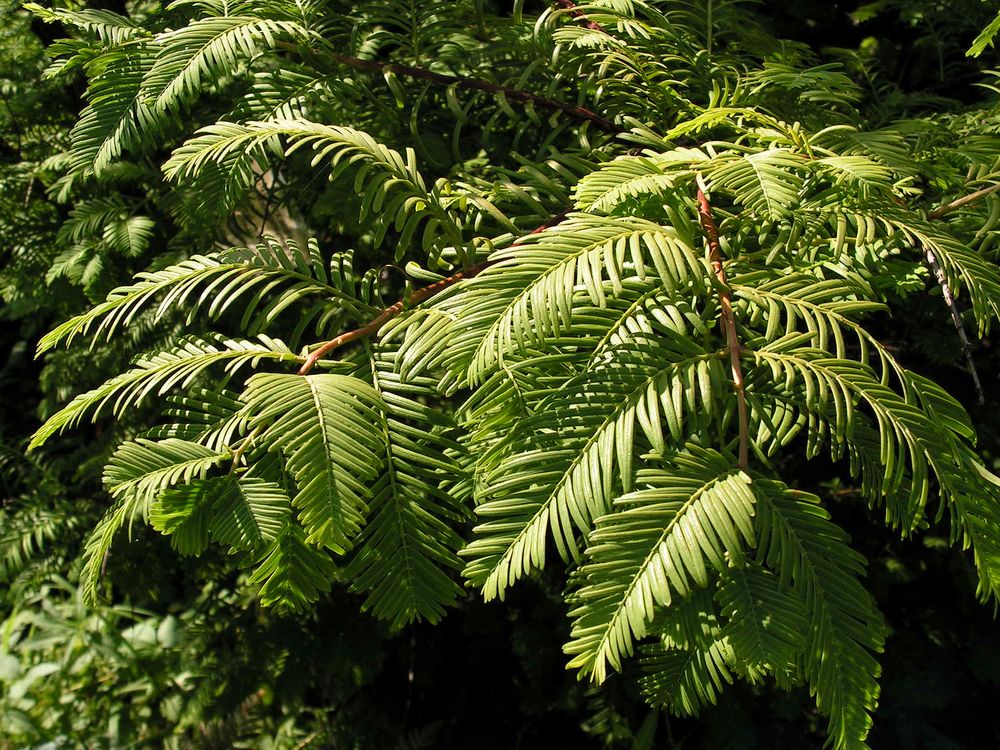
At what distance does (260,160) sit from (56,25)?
49.1 inches

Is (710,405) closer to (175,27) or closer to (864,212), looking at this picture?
(864,212)

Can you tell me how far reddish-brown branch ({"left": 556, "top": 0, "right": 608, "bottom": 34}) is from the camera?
109cm

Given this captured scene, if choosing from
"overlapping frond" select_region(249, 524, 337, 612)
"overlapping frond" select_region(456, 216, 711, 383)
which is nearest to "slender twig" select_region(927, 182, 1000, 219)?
"overlapping frond" select_region(456, 216, 711, 383)

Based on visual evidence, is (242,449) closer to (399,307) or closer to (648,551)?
(399,307)

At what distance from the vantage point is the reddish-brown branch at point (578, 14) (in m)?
1.09

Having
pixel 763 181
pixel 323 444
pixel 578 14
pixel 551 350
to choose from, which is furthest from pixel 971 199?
pixel 323 444

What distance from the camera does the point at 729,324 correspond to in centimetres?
68

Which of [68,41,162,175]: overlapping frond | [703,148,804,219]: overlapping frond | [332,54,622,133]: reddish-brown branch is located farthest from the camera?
[332,54,622,133]: reddish-brown branch

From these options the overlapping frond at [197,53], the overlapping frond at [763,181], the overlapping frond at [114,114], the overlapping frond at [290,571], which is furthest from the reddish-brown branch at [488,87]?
the overlapping frond at [290,571]

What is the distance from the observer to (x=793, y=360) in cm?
64

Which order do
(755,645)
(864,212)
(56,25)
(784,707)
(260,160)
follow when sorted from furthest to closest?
1. (56,25)
2. (784,707)
3. (260,160)
4. (864,212)
5. (755,645)

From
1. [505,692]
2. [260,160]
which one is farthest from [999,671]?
[260,160]

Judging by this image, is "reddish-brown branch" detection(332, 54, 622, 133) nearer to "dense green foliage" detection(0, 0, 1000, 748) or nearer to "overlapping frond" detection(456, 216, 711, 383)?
"dense green foliage" detection(0, 0, 1000, 748)

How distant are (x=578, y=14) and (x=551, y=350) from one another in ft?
2.11
